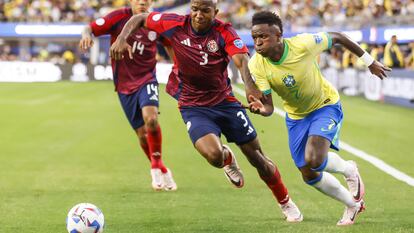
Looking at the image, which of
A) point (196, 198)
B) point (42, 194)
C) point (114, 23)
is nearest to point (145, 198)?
point (196, 198)

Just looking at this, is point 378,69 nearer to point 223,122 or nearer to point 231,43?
point 231,43

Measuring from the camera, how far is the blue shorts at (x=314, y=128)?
8.51m

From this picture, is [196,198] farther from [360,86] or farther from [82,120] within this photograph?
[360,86]

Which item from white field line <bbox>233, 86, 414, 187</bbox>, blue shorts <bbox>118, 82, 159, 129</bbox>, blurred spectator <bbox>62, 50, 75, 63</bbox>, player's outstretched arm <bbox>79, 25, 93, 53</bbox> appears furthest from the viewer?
blurred spectator <bbox>62, 50, 75, 63</bbox>

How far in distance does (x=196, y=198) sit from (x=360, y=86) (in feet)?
68.8

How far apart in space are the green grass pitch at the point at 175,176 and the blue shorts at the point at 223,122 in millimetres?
863

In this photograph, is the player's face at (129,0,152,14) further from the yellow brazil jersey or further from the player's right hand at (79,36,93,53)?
the yellow brazil jersey

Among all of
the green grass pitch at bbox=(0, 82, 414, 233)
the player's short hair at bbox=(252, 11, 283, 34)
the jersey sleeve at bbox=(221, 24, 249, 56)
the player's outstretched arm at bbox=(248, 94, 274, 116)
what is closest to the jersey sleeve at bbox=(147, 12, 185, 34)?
the jersey sleeve at bbox=(221, 24, 249, 56)

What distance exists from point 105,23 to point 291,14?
108ft

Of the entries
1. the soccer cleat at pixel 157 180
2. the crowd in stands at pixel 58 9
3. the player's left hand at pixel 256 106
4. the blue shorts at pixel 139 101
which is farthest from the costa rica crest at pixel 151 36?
the crowd in stands at pixel 58 9

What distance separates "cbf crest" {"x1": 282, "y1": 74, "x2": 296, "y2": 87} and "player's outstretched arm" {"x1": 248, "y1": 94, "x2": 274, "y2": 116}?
1.04 ft

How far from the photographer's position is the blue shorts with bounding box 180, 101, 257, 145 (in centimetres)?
918

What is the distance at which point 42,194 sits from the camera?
1099 cm

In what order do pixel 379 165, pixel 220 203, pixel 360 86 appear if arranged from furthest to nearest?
pixel 360 86 → pixel 379 165 → pixel 220 203
